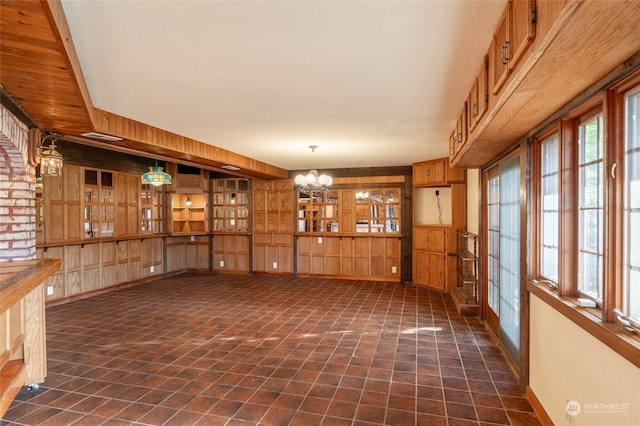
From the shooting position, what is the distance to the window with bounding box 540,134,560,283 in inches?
91.4

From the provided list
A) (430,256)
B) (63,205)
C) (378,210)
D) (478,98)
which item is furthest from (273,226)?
(478,98)

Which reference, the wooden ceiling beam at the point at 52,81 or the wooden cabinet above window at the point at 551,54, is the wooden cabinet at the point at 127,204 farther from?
the wooden cabinet above window at the point at 551,54

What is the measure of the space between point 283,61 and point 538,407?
286 cm

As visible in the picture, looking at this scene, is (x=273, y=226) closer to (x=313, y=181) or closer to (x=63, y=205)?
(x=313, y=181)

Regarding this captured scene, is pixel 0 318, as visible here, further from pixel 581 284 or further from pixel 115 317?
pixel 581 284

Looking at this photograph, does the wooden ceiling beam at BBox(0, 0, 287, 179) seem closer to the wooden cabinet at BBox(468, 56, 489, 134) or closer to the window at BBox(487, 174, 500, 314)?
the wooden cabinet at BBox(468, 56, 489, 134)

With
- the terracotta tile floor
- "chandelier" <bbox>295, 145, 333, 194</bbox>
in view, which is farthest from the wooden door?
"chandelier" <bbox>295, 145, 333, 194</bbox>

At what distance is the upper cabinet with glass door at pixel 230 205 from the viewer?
8.05 meters

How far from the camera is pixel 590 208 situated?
6.11ft

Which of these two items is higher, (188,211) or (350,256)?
(188,211)

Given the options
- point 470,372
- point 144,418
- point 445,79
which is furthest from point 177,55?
point 470,372

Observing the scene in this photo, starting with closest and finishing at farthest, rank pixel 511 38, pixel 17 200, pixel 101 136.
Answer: pixel 511 38
pixel 17 200
pixel 101 136

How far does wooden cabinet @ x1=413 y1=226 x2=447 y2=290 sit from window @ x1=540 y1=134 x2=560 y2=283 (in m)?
3.58

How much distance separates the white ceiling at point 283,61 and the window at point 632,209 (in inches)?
30.0
